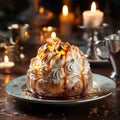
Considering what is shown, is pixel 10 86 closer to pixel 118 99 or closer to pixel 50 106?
pixel 50 106

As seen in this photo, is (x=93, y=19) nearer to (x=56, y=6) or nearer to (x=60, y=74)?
(x=60, y=74)

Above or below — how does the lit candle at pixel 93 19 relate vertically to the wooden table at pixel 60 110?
above

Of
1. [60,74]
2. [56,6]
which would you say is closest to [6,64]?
[60,74]

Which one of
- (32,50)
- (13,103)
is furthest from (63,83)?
(32,50)

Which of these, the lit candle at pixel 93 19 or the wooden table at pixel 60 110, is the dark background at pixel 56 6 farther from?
the wooden table at pixel 60 110

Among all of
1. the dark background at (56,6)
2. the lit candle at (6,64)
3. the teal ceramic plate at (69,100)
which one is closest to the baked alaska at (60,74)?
the teal ceramic plate at (69,100)

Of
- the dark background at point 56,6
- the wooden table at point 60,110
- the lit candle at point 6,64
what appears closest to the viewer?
the wooden table at point 60,110
